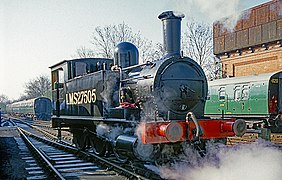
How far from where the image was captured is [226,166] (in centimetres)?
737

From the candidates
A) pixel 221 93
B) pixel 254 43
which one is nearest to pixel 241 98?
pixel 221 93

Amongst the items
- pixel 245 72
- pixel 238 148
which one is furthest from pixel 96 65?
pixel 245 72

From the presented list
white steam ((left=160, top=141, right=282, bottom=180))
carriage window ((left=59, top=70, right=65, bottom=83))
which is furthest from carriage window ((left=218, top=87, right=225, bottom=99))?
white steam ((left=160, top=141, right=282, bottom=180))

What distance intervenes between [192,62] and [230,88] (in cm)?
1041

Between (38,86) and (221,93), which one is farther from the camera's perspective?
(38,86)

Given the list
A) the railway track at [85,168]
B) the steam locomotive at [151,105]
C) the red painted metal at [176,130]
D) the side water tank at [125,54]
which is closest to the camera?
the red painted metal at [176,130]

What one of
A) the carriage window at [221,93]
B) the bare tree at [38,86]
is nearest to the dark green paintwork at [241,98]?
the carriage window at [221,93]

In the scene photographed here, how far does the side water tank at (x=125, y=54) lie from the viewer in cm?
979

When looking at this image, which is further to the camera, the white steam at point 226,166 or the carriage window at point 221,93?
the carriage window at point 221,93

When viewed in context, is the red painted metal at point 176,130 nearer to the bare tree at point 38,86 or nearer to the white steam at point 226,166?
the white steam at point 226,166

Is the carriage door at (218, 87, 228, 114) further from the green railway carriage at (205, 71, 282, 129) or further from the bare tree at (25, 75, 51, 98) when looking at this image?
the bare tree at (25, 75, 51, 98)

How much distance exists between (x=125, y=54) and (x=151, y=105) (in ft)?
8.77

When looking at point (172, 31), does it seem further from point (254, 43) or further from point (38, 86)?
point (38, 86)

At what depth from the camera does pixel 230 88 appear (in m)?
17.7
